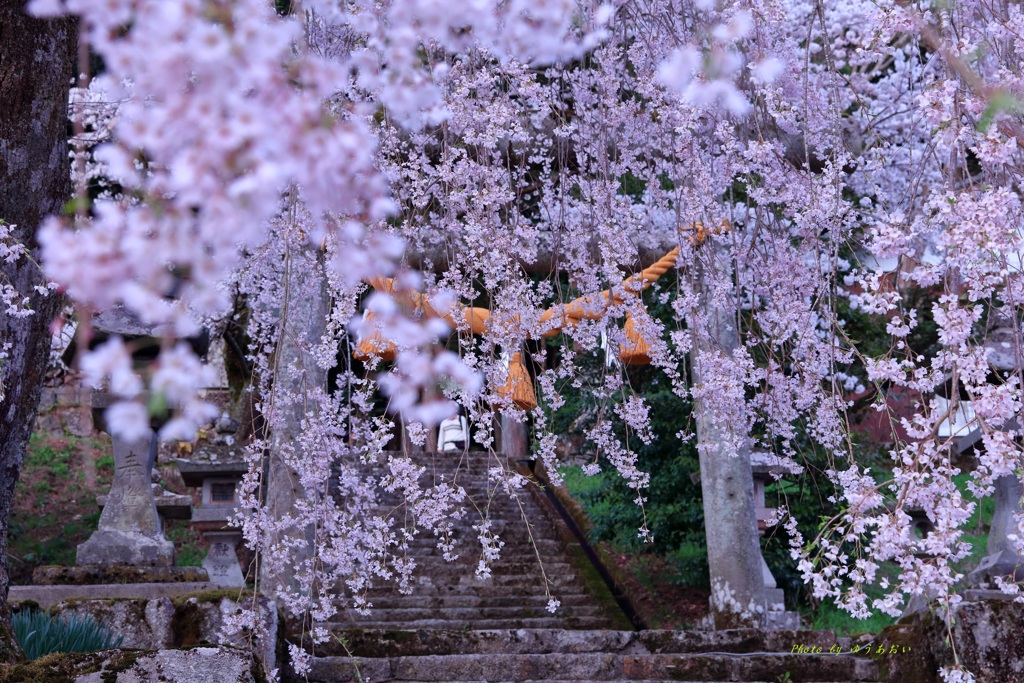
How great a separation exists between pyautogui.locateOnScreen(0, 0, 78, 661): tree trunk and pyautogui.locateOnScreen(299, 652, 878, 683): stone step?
5.87 feet

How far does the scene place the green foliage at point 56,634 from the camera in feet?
12.0

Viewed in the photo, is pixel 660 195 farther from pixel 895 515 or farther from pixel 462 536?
pixel 462 536

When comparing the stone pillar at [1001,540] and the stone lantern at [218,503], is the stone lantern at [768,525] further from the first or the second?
the stone lantern at [218,503]

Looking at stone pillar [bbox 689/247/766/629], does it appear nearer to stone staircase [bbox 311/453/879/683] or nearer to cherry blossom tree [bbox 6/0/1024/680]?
cherry blossom tree [bbox 6/0/1024/680]

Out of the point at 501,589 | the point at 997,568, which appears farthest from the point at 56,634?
the point at 997,568

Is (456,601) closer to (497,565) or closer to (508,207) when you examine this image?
(497,565)

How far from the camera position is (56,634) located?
3775mm

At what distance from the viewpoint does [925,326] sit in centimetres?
1042

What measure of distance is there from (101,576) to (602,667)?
3.47m

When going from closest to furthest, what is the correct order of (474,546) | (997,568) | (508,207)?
1. (508,207)
2. (997,568)
3. (474,546)

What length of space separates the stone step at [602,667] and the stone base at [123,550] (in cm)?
234

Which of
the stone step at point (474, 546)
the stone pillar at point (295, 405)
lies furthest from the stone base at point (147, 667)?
the stone step at point (474, 546)

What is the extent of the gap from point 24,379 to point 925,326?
947 cm

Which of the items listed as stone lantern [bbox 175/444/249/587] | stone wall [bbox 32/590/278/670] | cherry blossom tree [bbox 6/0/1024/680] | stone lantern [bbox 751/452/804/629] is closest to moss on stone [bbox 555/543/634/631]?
stone lantern [bbox 751/452/804/629]
